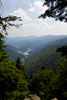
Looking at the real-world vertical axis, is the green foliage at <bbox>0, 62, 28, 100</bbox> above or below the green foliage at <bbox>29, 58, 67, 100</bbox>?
above

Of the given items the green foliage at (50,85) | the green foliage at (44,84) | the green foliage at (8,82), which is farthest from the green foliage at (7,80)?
the green foliage at (44,84)

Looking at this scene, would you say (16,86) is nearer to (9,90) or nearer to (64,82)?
(9,90)

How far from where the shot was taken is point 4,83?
2180 centimetres

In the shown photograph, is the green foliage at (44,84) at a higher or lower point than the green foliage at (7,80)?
lower

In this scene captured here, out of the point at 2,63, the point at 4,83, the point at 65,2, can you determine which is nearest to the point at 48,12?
the point at 65,2

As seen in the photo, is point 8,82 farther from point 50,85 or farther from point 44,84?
point 44,84

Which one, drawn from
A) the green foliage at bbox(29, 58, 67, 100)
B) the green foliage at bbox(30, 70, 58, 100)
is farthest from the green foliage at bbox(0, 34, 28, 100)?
the green foliage at bbox(30, 70, 58, 100)

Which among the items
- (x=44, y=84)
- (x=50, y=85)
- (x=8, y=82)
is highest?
(x=8, y=82)

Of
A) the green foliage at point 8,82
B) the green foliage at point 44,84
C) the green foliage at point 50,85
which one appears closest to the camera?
the green foliage at point 8,82

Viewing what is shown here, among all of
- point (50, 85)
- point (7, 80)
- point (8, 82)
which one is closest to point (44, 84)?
point (50, 85)

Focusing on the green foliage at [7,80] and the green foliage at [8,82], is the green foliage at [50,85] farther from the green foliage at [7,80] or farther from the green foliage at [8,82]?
the green foliage at [7,80]

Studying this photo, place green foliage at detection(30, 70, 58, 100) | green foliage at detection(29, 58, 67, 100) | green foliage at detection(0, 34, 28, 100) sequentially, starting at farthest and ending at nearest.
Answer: green foliage at detection(30, 70, 58, 100) < green foliage at detection(29, 58, 67, 100) < green foliage at detection(0, 34, 28, 100)

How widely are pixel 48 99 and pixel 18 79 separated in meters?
19.7

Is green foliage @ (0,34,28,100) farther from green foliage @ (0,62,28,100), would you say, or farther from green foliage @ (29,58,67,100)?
green foliage @ (29,58,67,100)
